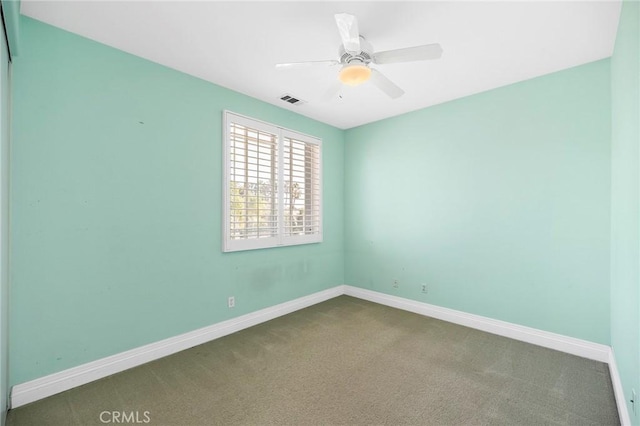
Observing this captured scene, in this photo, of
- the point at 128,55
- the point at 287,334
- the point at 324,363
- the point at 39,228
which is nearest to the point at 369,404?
the point at 324,363

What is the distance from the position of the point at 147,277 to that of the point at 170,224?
1.67 ft

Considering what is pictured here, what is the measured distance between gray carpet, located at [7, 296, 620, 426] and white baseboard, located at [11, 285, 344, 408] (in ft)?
0.22

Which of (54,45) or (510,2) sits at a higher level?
(510,2)

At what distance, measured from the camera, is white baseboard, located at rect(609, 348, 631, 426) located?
1.72 meters

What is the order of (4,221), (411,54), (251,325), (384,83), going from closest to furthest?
(4,221), (411,54), (384,83), (251,325)

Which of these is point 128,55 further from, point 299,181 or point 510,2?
point 510,2

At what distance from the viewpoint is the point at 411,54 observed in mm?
1886

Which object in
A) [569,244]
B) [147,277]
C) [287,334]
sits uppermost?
[569,244]

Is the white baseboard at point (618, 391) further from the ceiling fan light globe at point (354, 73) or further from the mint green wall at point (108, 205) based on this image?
the mint green wall at point (108, 205)

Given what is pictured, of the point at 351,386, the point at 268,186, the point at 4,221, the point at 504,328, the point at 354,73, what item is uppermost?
the point at 354,73

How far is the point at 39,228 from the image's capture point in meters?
2.00

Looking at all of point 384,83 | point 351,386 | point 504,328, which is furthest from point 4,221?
point 504,328

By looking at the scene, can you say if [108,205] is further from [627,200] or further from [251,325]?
[627,200]

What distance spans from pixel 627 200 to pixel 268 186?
3102 mm
